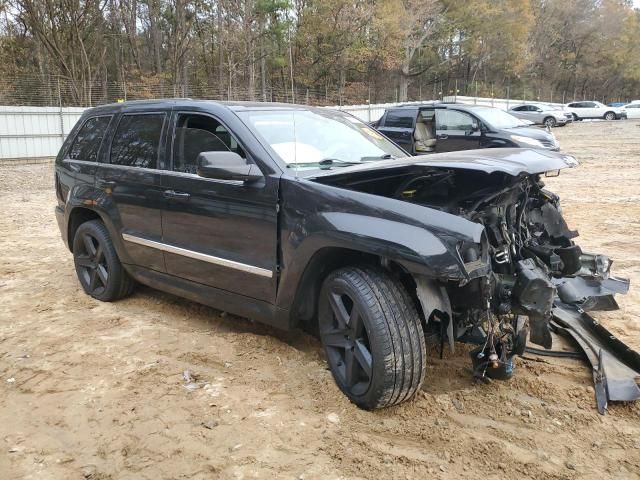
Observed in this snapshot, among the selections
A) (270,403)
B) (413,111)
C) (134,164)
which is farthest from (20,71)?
(270,403)

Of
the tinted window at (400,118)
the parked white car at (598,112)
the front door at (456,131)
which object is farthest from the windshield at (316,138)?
the parked white car at (598,112)

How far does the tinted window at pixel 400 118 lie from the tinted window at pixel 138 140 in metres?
8.69

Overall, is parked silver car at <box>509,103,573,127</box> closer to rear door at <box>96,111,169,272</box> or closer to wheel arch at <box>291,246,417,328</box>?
rear door at <box>96,111,169,272</box>

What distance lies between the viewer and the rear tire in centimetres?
482

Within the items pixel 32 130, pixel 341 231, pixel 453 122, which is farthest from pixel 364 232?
pixel 32 130

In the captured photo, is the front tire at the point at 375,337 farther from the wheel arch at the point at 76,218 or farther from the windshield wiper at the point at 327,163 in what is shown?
the wheel arch at the point at 76,218

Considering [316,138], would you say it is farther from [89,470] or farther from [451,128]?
[451,128]

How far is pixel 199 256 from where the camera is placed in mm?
3900

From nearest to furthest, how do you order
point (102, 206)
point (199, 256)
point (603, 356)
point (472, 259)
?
point (472, 259), point (603, 356), point (199, 256), point (102, 206)

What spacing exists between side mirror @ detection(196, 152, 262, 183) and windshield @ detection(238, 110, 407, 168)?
0.80ft

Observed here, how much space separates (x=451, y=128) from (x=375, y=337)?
1015 cm

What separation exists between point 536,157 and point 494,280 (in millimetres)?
861

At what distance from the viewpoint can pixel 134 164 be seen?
14.5 feet

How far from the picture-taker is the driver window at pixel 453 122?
12.0 metres
